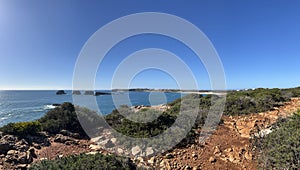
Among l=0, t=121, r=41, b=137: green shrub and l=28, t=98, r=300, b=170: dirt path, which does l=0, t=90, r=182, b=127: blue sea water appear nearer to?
l=0, t=121, r=41, b=137: green shrub

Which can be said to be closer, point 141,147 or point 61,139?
point 141,147

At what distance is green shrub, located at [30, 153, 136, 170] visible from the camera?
161 inches

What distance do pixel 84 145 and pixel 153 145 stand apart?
2.54 m

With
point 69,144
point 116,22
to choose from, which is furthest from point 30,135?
point 116,22

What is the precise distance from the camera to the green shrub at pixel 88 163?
4085 mm

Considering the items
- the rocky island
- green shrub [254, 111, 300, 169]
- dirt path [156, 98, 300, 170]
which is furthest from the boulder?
green shrub [254, 111, 300, 169]

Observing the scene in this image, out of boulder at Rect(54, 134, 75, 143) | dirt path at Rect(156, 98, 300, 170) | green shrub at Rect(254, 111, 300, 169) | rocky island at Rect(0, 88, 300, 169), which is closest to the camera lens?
green shrub at Rect(254, 111, 300, 169)

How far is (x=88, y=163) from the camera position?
418 centimetres

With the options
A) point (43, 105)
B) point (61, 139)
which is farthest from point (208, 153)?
point (43, 105)

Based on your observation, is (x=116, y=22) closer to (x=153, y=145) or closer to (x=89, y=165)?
(x=153, y=145)

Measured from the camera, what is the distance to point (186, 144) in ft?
22.5

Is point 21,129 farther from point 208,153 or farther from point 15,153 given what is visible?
point 208,153

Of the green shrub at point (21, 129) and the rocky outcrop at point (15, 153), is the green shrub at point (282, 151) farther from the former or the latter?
the green shrub at point (21, 129)

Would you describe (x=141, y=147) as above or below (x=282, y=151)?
below
